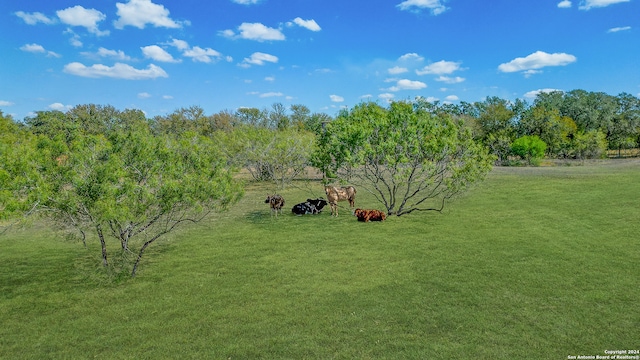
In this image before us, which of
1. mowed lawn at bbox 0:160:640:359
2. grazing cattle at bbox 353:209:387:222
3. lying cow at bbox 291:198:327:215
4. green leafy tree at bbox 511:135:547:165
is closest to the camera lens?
mowed lawn at bbox 0:160:640:359

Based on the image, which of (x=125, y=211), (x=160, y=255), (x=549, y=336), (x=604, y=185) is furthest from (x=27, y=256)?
(x=604, y=185)

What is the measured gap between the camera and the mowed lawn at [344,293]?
765 cm

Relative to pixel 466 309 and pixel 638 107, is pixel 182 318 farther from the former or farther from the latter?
pixel 638 107

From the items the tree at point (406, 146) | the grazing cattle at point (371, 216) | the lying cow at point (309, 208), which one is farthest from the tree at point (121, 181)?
the lying cow at point (309, 208)

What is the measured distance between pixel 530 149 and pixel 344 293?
51893mm

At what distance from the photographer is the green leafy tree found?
51.8 m

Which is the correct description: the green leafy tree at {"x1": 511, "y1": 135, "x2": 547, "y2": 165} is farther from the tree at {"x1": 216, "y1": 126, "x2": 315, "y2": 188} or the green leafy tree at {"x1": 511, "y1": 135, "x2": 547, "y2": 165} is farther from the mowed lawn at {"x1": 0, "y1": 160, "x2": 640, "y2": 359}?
the mowed lawn at {"x1": 0, "y1": 160, "x2": 640, "y2": 359}

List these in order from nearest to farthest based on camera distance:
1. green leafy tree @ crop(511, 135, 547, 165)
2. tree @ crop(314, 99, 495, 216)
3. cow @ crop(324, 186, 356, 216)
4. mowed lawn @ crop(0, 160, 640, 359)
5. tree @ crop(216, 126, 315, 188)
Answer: mowed lawn @ crop(0, 160, 640, 359), tree @ crop(314, 99, 495, 216), cow @ crop(324, 186, 356, 216), tree @ crop(216, 126, 315, 188), green leafy tree @ crop(511, 135, 547, 165)

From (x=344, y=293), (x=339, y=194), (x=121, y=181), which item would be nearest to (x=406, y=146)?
(x=339, y=194)

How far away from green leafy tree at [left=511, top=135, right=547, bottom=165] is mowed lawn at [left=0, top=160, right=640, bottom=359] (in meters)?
37.9

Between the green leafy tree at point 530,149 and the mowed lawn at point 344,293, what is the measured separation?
3791cm

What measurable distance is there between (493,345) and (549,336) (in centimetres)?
128

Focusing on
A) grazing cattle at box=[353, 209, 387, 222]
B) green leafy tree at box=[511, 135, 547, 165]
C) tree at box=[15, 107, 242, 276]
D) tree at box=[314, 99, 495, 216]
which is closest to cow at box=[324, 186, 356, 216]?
tree at box=[314, 99, 495, 216]

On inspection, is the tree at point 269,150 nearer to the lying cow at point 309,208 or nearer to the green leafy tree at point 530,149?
the lying cow at point 309,208
